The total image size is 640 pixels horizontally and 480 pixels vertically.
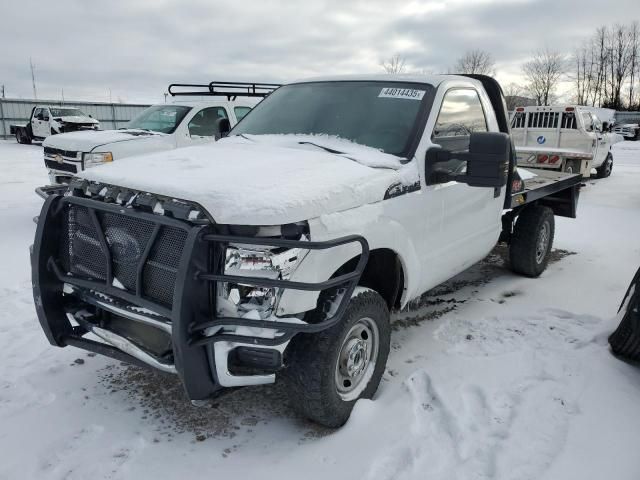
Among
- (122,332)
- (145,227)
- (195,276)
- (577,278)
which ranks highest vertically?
(145,227)

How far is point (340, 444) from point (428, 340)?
154 cm

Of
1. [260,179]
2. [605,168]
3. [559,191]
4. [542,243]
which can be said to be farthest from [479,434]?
[605,168]

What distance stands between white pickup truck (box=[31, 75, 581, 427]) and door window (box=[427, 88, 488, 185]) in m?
0.02

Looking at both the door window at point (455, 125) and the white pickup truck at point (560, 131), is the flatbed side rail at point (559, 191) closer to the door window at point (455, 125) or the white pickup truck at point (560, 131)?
the door window at point (455, 125)

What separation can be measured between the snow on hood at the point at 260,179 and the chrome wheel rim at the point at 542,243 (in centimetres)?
309

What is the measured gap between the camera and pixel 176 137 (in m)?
8.88

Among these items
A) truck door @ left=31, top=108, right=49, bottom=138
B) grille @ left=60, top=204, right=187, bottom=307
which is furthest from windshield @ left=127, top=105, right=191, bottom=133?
truck door @ left=31, top=108, right=49, bottom=138

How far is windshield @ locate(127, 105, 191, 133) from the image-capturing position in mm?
9125

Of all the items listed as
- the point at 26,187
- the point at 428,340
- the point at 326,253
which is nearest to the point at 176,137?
the point at 26,187

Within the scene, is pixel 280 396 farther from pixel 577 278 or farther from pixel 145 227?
pixel 577 278

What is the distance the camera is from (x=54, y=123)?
915 inches

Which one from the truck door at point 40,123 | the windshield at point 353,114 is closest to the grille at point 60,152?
the windshield at point 353,114

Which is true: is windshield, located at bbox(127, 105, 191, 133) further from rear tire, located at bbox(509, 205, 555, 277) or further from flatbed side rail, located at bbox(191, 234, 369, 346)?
flatbed side rail, located at bbox(191, 234, 369, 346)

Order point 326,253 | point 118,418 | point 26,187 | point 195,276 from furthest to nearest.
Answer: point 26,187, point 118,418, point 326,253, point 195,276
